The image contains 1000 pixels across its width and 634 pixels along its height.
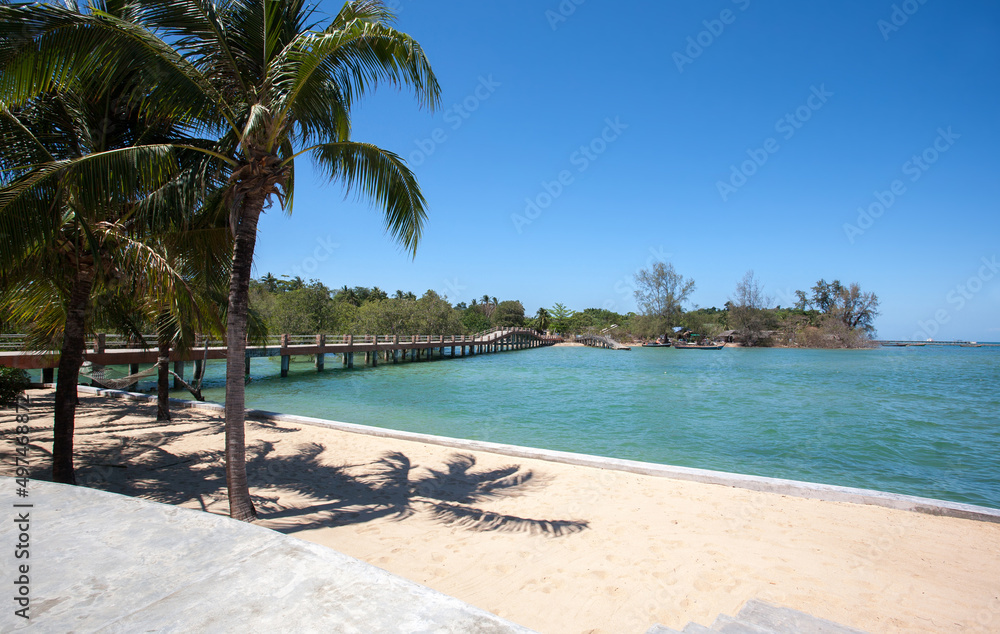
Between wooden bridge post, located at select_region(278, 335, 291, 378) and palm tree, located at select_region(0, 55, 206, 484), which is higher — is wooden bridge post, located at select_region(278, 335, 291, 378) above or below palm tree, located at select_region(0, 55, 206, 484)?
below

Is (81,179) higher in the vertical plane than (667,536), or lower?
higher

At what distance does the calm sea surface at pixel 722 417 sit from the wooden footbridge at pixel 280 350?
1734 millimetres

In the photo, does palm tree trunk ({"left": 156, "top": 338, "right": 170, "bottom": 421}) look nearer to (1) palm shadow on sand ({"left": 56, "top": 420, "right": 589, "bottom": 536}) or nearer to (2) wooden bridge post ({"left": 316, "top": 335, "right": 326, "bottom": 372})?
(1) palm shadow on sand ({"left": 56, "top": 420, "right": 589, "bottom": 536})

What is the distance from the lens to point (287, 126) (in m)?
5.35

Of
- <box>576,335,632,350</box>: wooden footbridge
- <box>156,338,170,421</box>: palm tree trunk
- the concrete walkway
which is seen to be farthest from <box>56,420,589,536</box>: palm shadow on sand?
<box>576,335,632,350</box>: wooden footbridge

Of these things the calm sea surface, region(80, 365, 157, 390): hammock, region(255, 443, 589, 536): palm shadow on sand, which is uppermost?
region(80, 365, 157, 390): hammock

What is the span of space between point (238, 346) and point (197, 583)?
3976mm

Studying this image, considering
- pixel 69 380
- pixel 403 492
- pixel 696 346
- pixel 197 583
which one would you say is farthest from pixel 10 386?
pixel 696 346

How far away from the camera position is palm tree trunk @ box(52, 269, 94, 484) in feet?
19.1

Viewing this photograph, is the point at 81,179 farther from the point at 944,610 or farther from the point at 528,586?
the point at 944,610

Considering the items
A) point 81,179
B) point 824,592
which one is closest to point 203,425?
point 81,179

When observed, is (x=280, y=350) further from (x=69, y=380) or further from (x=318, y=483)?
(x=69, y=380)

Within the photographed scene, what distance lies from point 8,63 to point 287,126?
222 centimetres

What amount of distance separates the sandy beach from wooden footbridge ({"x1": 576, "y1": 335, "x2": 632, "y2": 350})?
68.9 meters
